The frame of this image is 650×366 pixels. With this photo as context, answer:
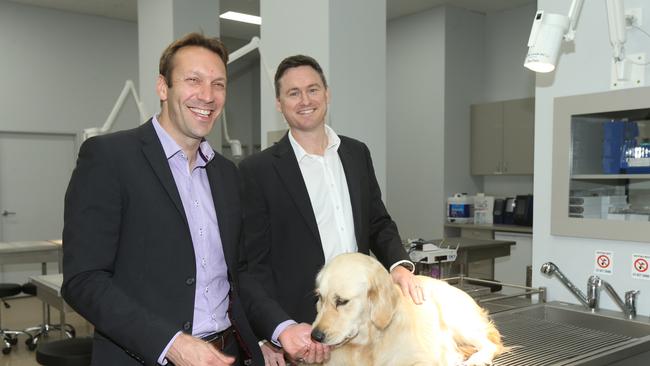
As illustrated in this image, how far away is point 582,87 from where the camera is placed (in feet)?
8.71

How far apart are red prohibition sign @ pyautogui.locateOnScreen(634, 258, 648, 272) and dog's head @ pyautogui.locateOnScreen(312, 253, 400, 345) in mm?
1479

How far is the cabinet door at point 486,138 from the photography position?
293 inches

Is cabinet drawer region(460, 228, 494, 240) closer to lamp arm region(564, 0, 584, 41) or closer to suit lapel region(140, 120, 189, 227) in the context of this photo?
lamp arm region(564, 0, 584, 41)

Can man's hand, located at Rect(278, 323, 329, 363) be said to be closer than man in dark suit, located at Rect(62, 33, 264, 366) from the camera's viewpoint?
No

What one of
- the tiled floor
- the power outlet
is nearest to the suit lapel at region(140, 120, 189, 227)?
the power outlet

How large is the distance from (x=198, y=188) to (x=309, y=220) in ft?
1.50

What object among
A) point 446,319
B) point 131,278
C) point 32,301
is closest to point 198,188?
point 131,278

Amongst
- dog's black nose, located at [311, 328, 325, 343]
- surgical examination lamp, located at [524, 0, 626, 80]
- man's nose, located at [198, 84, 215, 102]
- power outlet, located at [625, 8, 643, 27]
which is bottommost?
dog's black nose, located at [311, 328, 325, 343]

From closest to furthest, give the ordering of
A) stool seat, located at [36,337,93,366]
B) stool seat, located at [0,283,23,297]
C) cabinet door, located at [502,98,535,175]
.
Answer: stool seat, located at [36,337,93,366]
stool seat, located at [0,283,23,297]
cabinet door, located at [502,98,535,175]

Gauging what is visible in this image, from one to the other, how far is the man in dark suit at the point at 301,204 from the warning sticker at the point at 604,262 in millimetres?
1179

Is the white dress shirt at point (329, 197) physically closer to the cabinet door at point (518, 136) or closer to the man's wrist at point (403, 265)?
the man's wrist at point (403, 265)

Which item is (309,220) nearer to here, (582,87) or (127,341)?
(127,341)

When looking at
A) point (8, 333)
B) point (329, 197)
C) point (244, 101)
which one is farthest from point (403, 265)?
point (244, 101)

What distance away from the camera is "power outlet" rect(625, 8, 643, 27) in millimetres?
2479
